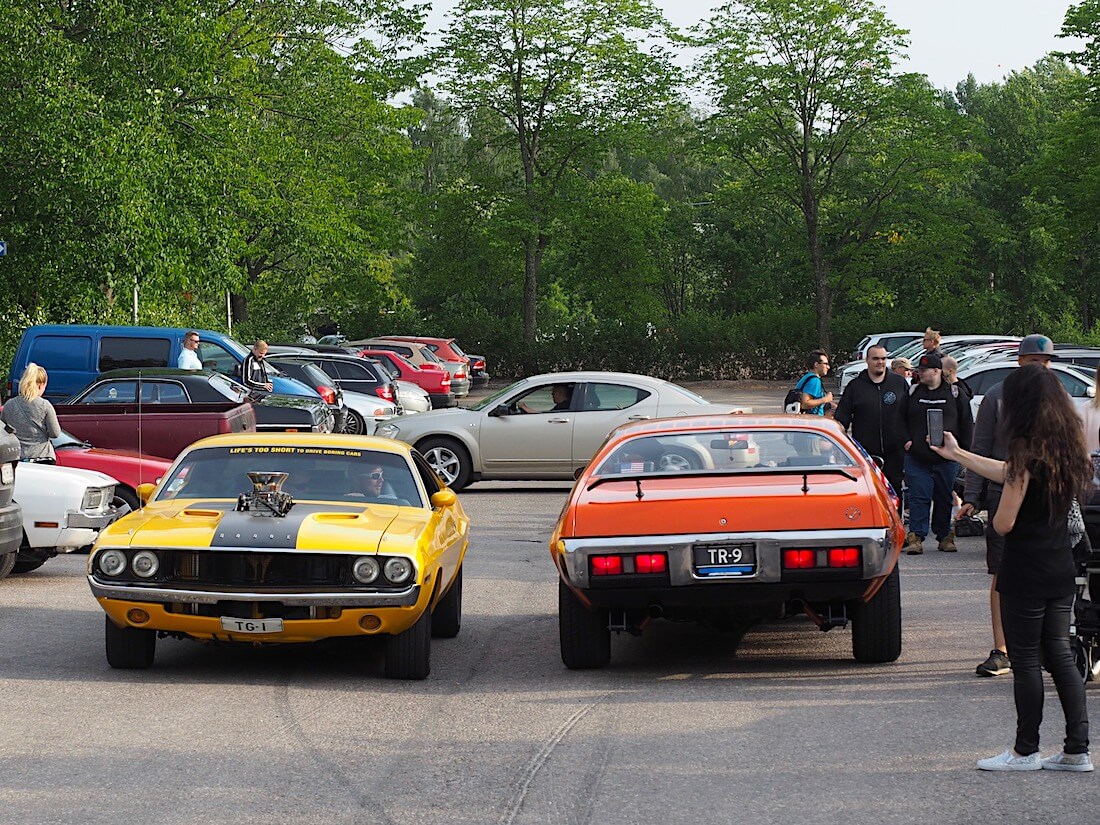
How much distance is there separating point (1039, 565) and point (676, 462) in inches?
129

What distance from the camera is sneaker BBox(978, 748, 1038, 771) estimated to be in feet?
20.7

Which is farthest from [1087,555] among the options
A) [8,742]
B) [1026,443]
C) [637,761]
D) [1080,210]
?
[1080,210]

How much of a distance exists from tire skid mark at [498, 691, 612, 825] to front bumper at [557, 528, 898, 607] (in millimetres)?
591

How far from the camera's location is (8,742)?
7.10m

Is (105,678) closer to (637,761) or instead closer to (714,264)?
(637,761)

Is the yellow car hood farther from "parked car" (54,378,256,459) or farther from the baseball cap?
"parked car" (54,378,256,459)

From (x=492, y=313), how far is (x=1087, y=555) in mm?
59837

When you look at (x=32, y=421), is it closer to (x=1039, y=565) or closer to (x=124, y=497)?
(x=124, y=497)

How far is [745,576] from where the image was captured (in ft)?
27.2

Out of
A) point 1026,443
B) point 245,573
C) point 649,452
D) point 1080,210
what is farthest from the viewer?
point 1080,210

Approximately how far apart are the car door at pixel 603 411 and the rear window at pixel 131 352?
24.4ft

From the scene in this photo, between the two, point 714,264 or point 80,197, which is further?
point 714,264

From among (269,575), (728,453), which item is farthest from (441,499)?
(728,453)

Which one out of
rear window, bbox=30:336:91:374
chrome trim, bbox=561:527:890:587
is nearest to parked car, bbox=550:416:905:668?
chrome trim, bbox=561:527:890:587
